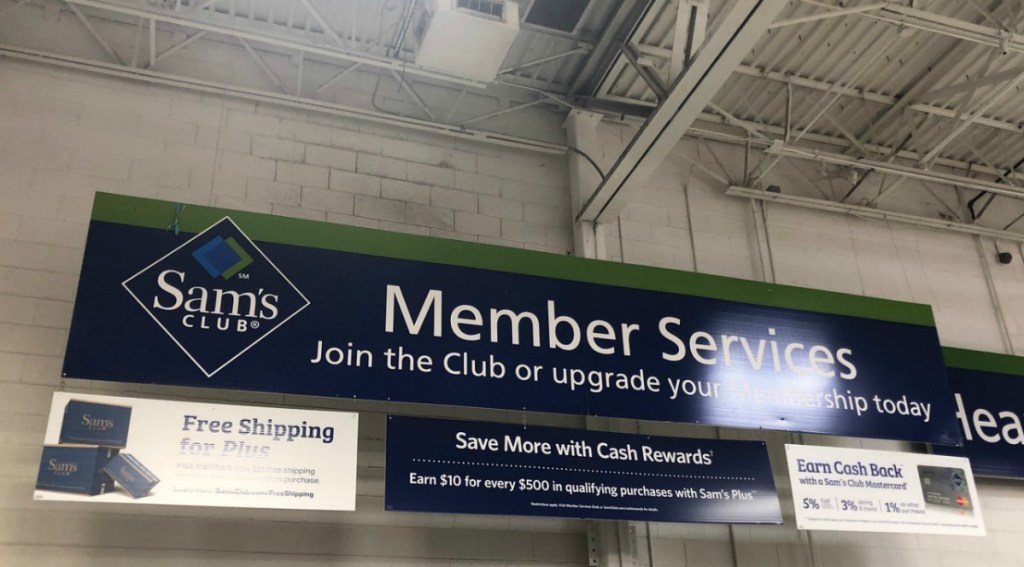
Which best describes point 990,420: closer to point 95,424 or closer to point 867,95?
point 867,95

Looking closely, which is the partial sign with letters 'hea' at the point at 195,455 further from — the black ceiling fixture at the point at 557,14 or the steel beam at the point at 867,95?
the steel beam at the point at 867,95

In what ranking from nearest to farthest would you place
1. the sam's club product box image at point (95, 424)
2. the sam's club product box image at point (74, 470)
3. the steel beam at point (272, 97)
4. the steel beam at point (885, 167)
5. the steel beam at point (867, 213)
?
the sam's club product box image at point (74, 470), the sam's club product box image at point (95, 424), the steel beam at point (272, 97), the steel beam at point (885, 167), the steel beam at point (867, 213)

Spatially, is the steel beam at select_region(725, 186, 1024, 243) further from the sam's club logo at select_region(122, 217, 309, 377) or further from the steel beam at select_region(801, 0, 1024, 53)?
the sam's club logo at select_region(122, 217, 309, 377)

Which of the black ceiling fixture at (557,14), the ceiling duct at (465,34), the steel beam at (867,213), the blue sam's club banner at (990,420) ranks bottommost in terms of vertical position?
the blue sam's club banner at (990,420)

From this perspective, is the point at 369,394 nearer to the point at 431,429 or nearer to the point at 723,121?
the point at 431,429

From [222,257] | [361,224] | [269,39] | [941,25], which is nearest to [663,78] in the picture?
[941,25]

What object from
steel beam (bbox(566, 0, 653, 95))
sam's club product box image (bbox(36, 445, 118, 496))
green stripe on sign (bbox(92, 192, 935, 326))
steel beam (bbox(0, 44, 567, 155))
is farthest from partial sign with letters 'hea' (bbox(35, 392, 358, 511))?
steel beam (bbox(566, 0, 653, 95))

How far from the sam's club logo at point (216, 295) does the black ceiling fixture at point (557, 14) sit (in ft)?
8.41

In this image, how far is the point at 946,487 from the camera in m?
5.59

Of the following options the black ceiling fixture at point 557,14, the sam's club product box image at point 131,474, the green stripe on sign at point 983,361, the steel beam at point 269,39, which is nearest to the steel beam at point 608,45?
the black ceiling fixture at point 557,14

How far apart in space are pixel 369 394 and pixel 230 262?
106 centimetres

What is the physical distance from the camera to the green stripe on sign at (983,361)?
21.4 feet

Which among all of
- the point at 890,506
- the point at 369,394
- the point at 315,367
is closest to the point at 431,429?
the point at 369,394

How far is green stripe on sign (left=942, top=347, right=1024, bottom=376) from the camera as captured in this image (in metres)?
6.52
